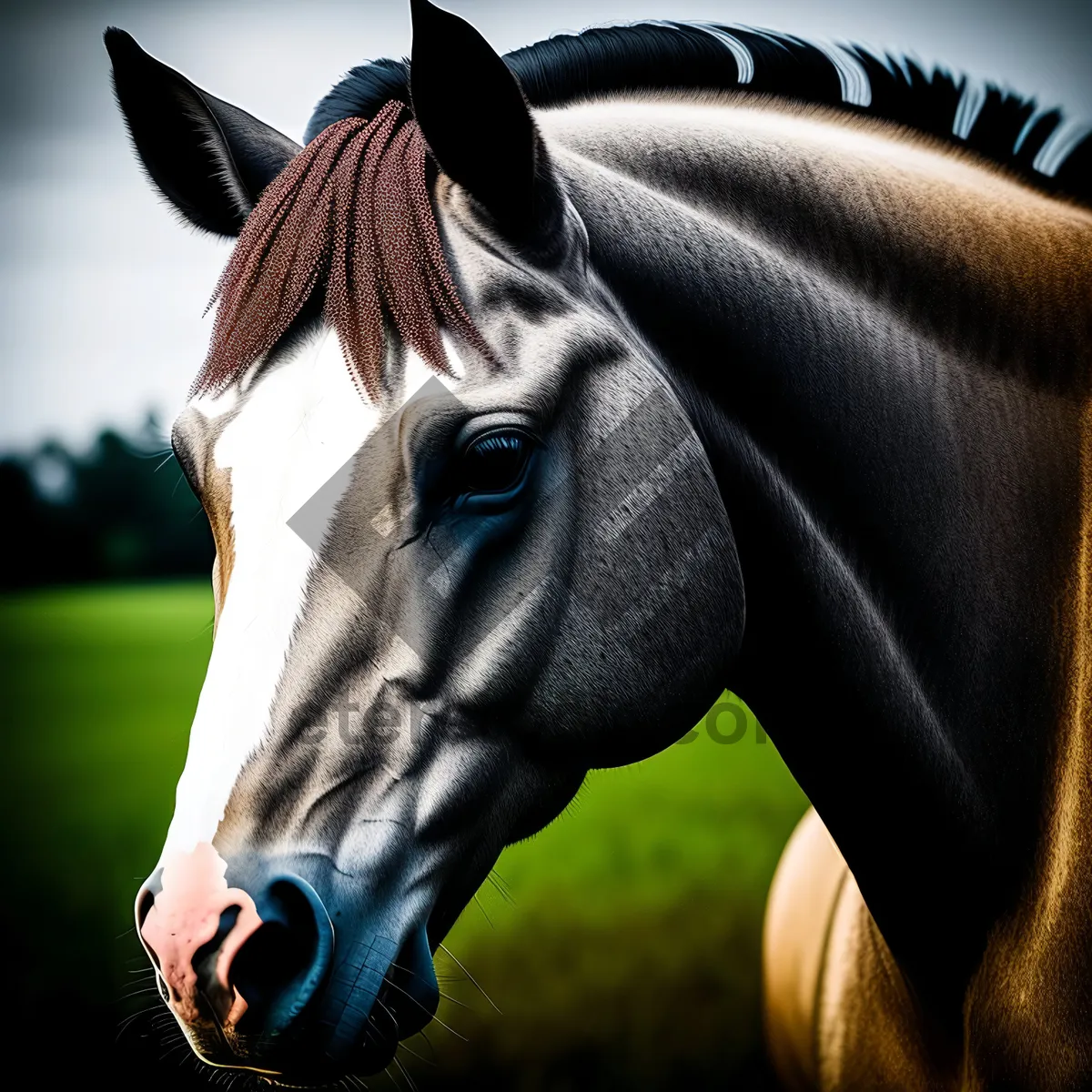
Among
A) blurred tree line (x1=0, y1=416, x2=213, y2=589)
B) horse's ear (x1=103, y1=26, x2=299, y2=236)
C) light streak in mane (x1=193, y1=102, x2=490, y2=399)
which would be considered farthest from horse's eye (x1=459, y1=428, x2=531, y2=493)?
blurred tree line (x1=0, y1=416, x2=213, y2=589)

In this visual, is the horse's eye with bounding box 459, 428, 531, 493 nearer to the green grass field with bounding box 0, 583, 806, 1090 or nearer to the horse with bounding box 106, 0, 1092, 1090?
the horse with bounding box 106, 0, 1092, 1090

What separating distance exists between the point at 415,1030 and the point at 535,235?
1076mm

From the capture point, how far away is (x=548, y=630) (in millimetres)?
1169

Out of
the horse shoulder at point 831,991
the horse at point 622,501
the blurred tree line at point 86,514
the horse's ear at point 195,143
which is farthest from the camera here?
the blurred tree line at point 86,514

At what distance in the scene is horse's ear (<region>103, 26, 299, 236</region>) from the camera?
4.87 feet

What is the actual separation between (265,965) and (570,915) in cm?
466

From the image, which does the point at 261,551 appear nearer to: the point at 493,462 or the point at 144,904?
the point at 493,462

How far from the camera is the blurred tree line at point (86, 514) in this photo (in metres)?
15.8

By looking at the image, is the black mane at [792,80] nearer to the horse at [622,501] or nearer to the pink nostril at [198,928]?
the horse at [622,501]

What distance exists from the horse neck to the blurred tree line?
1332 cm

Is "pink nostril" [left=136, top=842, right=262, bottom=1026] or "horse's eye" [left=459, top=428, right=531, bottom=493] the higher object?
"horse's eye" [left=459, top=428, right=531, bottom=493]

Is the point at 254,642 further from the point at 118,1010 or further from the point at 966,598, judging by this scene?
the point at 118,1010

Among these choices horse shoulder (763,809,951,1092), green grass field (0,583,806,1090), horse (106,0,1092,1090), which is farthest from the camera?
green grass field (0,583,806,1090)

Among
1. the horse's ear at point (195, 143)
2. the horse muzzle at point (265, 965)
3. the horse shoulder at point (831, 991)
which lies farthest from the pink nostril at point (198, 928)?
the horse shoulder at point (831, 991)
